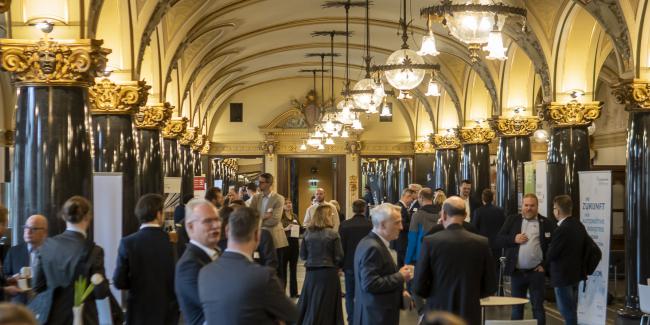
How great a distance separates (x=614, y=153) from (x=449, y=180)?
4.54 metres

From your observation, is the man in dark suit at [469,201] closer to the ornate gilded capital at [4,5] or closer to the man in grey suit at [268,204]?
the man in grey suit at [268,204]

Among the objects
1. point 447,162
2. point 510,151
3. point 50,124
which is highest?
point 50,124

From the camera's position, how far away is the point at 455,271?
21.4 feet

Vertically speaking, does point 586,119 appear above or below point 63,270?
above

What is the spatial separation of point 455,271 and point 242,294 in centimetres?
264

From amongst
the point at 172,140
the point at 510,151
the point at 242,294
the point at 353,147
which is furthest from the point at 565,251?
the point at 353,147

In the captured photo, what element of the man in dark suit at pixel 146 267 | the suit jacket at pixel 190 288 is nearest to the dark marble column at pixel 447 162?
the man in dark suit at pixel 146 267

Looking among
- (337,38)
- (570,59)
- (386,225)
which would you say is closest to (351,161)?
(337,38)

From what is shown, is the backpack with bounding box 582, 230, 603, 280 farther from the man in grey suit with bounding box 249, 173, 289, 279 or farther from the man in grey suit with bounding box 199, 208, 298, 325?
the man in grey suit with bounding box 199, 208, 298, 325

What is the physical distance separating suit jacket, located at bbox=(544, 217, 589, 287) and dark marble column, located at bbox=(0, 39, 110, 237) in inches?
180

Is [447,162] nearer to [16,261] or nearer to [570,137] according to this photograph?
[570,137]

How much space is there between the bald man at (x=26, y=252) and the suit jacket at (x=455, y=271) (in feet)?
8.54

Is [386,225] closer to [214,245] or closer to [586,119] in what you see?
[214,245]

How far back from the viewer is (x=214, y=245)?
200 inches
